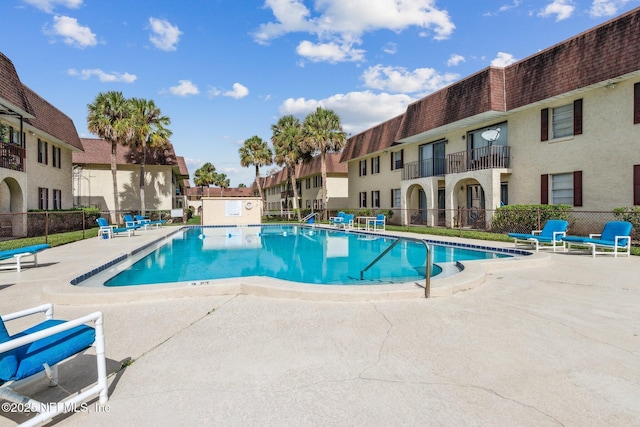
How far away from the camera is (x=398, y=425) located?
92.7 inches

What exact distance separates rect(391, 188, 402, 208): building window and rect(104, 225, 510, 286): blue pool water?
10.3 meters

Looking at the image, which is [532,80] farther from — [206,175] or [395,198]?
[206,175]

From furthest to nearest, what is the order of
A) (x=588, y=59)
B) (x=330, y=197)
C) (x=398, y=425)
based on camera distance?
(x=330, y=197) < (x=588, y=59) < (x=398, y=425)

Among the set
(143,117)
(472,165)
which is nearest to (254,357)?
(472,165)

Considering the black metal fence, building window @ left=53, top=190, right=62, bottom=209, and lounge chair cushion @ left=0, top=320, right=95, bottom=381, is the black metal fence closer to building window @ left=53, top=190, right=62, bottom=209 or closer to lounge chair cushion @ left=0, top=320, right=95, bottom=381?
building window @ left=53, top=190, right=62, bottom=209

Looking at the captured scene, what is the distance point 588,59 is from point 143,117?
92.6ft

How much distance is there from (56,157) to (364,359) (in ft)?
90.0

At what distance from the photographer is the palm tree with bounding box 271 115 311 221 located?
108 ft

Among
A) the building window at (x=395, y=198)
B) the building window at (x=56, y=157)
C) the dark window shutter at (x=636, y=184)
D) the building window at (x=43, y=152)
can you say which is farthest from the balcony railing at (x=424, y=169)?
the building window at (x=56, y=157)

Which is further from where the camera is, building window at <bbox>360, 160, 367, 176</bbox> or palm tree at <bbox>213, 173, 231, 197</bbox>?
palm tree at <bbox>213, 173, 231, 197</bbox>

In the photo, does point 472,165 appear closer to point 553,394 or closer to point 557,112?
point 557,112

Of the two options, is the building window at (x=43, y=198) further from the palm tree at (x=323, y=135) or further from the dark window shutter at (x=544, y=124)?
the dark window shutter at (x=544, y=124)

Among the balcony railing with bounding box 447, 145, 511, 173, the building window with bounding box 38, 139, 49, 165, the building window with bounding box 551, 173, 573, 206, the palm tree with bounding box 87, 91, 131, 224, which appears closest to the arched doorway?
the building window with bounding box 38, 139, 49, 165

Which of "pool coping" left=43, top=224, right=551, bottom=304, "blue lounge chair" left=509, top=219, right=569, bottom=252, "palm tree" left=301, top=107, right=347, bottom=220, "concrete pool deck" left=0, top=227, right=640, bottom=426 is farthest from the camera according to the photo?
"palm tree" left=301, top=107, right=347, bottom=220
